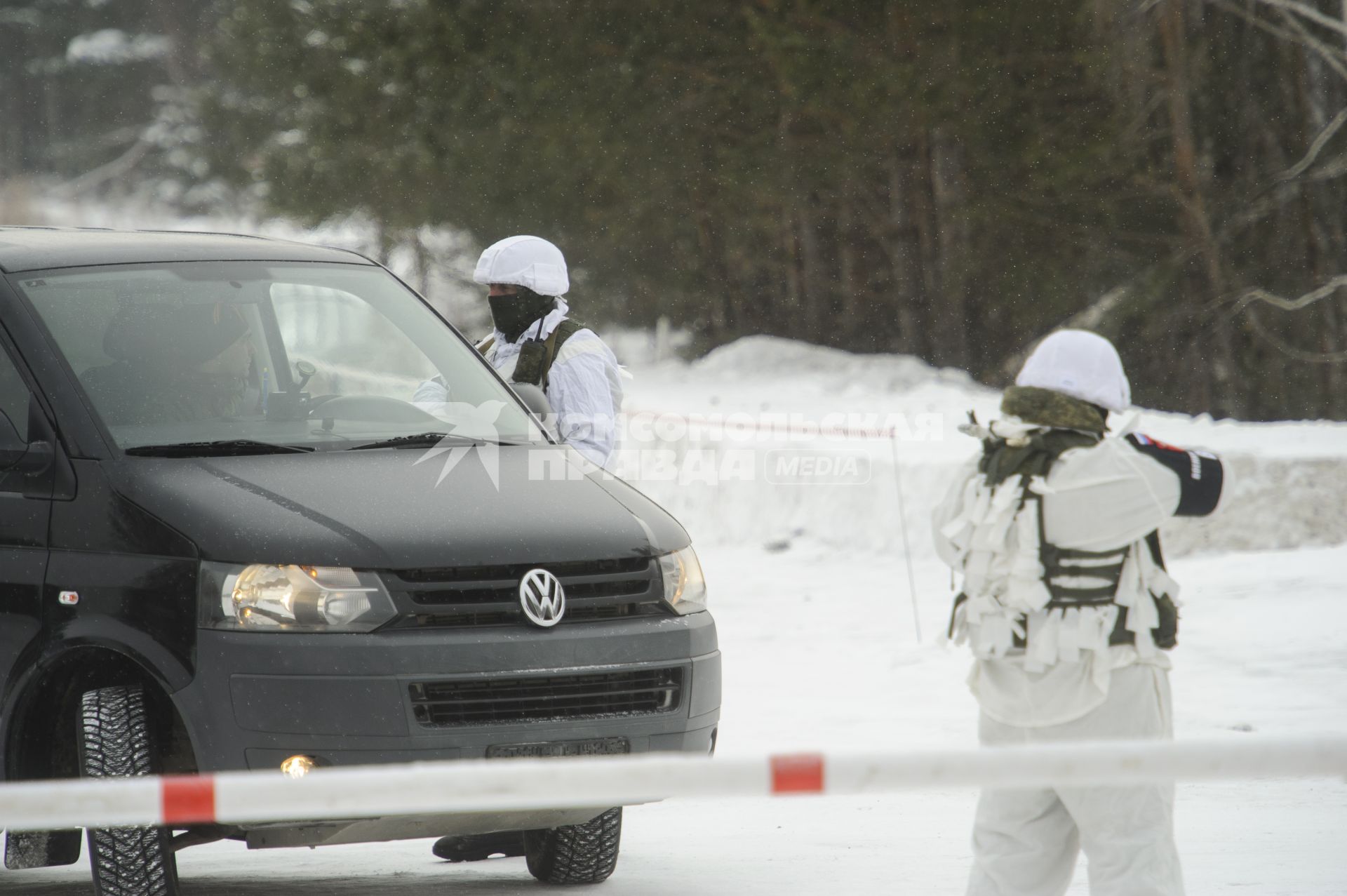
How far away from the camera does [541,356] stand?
680 cm

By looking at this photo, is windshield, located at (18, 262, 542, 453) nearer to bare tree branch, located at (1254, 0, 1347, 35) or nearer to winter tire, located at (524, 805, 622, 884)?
winter tire, located at (524, 805, 622, 884)

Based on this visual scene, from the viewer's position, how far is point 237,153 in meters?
33.0

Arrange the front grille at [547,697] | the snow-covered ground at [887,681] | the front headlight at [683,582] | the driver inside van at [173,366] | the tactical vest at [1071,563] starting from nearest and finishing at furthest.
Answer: the tactical vest at [1071,563] < the front grille at [547,697] < the front headlight at [683,582] < the driver inside van at [173,366] < the snow-covered ground at [887,681]

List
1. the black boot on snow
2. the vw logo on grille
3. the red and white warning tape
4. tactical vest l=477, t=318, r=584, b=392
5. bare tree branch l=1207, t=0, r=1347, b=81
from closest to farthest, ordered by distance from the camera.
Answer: the red and white warning tape
the vw logo on grille
the black boot on snow
tactical vest l=477, t=318, r=584, b=392
bare tree branch l=1207, t=0, r=1347, b=81

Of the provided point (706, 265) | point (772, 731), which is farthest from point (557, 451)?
point (706, 265)

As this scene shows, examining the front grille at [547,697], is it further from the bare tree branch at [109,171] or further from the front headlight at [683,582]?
the bare tree branch at [109,171]

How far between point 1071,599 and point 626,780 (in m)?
1.53

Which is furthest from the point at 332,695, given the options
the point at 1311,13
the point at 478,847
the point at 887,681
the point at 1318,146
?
the point at 1318,146

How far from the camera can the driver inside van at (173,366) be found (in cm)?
529

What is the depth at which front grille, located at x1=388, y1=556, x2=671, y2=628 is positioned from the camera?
4684 mm

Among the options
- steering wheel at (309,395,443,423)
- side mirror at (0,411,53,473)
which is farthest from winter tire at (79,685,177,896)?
steering wheel at (309,395,443,423)

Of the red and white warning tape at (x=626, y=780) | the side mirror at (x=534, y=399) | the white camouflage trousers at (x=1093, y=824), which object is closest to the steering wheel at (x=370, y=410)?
the side mirror at (x=534, y=399)

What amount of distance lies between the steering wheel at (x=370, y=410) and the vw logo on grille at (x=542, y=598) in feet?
3.67

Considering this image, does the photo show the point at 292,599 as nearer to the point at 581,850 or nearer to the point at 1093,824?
the point at 581,850
